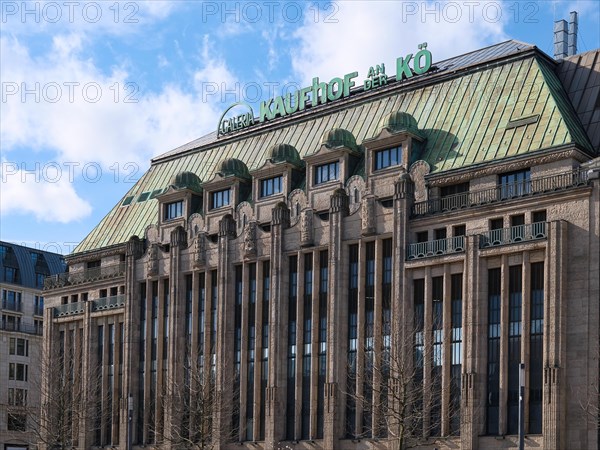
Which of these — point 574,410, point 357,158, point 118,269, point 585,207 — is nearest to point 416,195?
point 357,158

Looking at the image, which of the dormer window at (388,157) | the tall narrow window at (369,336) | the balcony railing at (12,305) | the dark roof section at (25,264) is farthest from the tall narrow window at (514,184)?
the balcony railing at (12,305)

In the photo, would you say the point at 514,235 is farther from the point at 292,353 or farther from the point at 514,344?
the point at 292,353

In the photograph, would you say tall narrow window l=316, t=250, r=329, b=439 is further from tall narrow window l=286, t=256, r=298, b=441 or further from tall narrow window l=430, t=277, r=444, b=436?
tall narrow window l=430, t=277, r=444, b=436

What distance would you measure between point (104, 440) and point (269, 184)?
30908mm

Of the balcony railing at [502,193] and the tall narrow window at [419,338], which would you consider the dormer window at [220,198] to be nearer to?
the balcony railing at [502,193]

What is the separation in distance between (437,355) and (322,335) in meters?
11.7

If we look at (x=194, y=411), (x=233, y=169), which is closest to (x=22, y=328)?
(x=233, y=169)

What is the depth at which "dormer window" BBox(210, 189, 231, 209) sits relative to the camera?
98812mm

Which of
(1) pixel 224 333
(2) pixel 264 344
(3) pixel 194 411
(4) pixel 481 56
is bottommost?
(3) pixel 194 411

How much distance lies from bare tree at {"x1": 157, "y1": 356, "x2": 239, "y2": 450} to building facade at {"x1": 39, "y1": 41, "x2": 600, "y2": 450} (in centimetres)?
26

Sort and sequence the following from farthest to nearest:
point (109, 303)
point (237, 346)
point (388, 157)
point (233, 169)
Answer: point (109, 303) → point (233, 169) → point (237, 346) → point (388, 157)

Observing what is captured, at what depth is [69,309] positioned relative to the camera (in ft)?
364

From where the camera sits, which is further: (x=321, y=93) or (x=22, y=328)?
(x=22, y=328)

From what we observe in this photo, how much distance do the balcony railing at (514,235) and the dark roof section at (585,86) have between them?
342 inches
